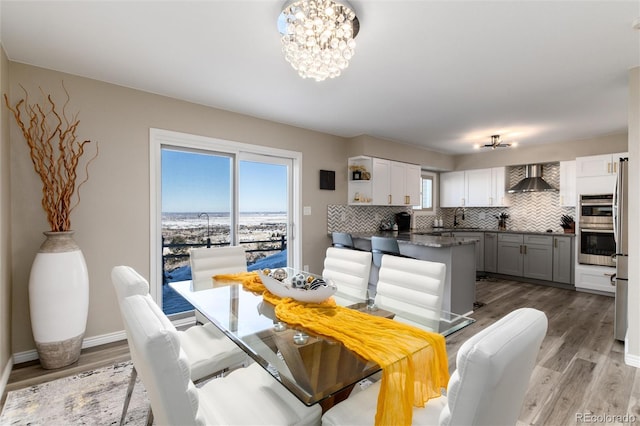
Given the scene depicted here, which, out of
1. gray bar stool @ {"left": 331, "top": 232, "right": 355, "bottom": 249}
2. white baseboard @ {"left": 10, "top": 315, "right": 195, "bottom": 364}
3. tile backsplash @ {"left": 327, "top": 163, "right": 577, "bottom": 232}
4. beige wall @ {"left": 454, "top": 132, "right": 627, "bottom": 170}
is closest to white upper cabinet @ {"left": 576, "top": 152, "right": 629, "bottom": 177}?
beige wall @ {"left": 454, "top": 132, "right": 627, "bottom": 170}

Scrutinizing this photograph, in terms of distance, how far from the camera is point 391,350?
1.18m

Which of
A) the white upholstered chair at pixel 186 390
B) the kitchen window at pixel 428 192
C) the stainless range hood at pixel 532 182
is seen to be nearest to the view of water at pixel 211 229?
the white upholstered chair at pixel 186 390

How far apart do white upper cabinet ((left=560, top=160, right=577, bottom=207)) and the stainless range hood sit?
0.22 meters

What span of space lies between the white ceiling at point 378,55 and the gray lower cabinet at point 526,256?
87.1 inches

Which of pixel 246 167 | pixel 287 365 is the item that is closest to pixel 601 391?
pixel 287 365

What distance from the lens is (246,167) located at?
12.8 feet

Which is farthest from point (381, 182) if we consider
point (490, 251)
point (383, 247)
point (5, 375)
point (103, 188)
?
point (5, 375)

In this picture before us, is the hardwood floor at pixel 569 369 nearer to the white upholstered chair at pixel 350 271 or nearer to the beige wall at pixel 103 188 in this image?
the beige wall at pixel 103 188

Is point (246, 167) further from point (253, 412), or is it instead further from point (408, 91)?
point (253, 412)

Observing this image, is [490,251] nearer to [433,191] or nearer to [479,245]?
[479,245]

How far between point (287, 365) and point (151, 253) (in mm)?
2470

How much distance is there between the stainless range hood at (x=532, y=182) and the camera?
17.4ft

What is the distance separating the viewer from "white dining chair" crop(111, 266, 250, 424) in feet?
4.82

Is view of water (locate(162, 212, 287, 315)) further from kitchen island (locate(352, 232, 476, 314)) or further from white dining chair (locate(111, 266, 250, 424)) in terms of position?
kitchen island (locate(352, 232, 476, 314))
